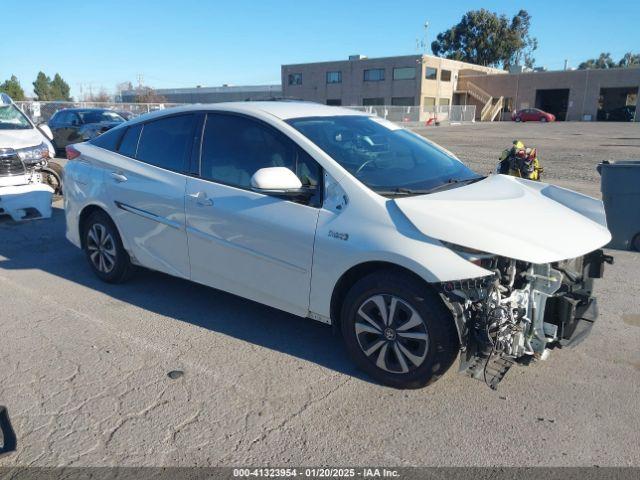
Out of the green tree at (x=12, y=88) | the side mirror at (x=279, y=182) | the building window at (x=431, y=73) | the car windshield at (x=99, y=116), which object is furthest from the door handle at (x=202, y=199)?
the green tree at (x=12, y=88)

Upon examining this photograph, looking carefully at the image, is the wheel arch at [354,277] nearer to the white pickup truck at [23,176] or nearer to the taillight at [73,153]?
the taillight at [73,153]

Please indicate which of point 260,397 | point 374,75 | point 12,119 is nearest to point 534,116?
point 374,75

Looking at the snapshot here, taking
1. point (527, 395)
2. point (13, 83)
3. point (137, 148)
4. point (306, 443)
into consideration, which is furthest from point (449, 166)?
point (13, 83)

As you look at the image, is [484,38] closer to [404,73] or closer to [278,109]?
[404,73]

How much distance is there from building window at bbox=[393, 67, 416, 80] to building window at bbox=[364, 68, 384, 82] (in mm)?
1819

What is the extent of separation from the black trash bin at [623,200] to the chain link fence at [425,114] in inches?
1403

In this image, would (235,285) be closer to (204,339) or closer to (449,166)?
(204,339)

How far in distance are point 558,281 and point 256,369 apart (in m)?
2.03

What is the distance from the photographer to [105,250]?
5.18 m

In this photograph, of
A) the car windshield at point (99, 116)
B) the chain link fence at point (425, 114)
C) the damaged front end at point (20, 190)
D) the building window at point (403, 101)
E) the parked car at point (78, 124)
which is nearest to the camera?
the damaged front end at point (20, 190)

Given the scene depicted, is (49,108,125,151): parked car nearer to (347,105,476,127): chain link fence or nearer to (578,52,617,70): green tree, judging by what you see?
(347,105,476,127): chain link fence

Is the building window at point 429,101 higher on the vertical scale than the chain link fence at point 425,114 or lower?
higher

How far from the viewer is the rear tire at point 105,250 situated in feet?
16.6

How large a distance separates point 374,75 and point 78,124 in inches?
1868
